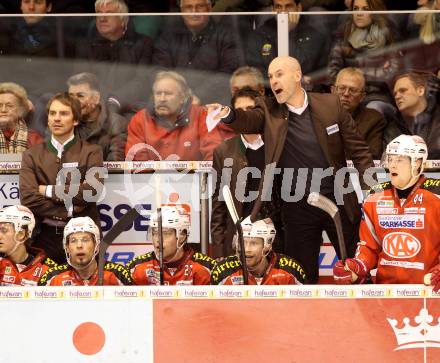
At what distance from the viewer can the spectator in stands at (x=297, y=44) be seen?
309 inches

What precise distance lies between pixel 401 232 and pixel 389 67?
5.80 feet

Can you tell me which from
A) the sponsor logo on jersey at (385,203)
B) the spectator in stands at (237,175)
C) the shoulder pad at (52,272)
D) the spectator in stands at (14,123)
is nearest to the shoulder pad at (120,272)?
the shoulder pad at (52,272)

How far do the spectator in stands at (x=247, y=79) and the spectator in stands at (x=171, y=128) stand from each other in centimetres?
31

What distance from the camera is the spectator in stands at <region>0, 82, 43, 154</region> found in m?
8.06

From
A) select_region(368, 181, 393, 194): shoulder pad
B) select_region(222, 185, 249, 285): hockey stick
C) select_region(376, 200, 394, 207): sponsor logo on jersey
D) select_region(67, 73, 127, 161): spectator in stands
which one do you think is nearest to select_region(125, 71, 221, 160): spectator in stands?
select_region(67, 73, 127, 161): spectator in stands

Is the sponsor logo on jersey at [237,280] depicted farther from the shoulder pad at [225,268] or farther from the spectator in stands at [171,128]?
the spectator in stands at [171,128]

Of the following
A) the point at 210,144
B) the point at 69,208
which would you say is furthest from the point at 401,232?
the point at 69,208

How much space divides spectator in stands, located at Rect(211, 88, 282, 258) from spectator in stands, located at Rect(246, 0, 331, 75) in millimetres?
273

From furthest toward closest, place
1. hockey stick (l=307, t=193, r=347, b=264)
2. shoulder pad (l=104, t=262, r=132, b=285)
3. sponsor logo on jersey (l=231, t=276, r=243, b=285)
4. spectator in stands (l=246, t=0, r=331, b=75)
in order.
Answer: spectator in stands (l=246, t=0, r=331, b=75) < shoulder pad (l=104, t=262, r=132, b=285) < sponsor logo on jersey (l=231, t=276, r=243, b=285) < hockey stick (l=307, t=193, r=347, b=264)

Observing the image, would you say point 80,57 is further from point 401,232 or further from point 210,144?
point 401,232

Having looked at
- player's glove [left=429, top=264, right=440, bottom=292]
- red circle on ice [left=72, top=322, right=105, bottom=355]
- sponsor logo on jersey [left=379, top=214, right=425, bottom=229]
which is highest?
sponsor logo on jersey [left=379, top=214, right=425, bottom=229]

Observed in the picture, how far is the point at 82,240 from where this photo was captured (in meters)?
7.23

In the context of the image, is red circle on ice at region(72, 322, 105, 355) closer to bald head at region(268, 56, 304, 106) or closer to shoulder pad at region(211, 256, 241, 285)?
shoulder pad at region(211, 256, 241, 285)

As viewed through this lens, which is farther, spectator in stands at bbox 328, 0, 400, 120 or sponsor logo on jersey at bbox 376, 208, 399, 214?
spectator in stands at bbox 328, 0, 400, 120
